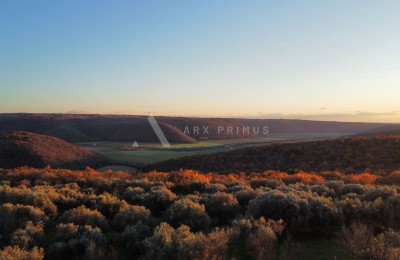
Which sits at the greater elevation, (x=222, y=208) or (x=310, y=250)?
(x=222, y=208)

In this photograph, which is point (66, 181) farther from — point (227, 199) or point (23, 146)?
point (23, 146)

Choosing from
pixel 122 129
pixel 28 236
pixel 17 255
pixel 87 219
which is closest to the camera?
pixel 17 255

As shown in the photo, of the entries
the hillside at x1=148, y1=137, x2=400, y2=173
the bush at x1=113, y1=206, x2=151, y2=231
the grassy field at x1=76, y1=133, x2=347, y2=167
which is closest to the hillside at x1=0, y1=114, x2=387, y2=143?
the grassy field at x1=76, y1=133, x2=347, y2=167

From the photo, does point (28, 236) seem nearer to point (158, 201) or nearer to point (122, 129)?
point (158, 201)

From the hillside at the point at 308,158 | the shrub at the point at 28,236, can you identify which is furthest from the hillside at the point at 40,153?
the shrub at the point at 28,236

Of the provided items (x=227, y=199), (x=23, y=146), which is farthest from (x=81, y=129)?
(x=227, y=199)

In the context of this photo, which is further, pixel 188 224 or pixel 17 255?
pixel 188 224

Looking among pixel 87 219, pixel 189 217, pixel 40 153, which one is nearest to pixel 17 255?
pixel 87 219
